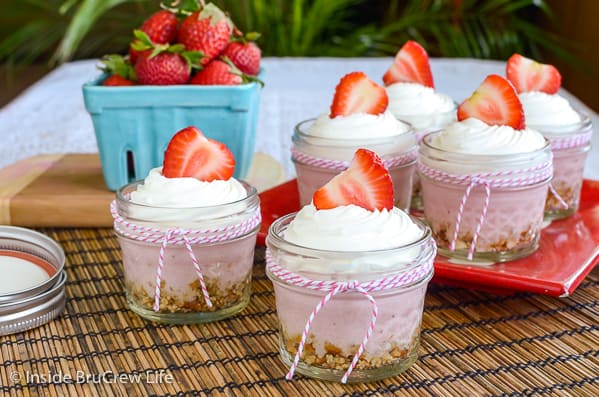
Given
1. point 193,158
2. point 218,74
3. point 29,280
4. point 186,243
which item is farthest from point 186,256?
point 218,74

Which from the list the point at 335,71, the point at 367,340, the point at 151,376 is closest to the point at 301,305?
the point at 367,340

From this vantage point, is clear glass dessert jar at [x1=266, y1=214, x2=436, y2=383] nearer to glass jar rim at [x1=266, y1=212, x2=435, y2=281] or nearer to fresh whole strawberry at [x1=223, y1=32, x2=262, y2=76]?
glass jar rim at [x1=266, y1=212, x2=435, y2=281]

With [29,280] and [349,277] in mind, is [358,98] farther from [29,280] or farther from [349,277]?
[29,280]

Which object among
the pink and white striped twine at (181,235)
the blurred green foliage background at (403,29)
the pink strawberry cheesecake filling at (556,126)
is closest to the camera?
the pink and white striped twine at (181,235)

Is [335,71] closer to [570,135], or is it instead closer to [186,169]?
[570,135]

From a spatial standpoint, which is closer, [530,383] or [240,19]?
[530,383]

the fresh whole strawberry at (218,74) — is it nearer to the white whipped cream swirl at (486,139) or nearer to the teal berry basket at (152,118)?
the teal berry basket at (152,118)

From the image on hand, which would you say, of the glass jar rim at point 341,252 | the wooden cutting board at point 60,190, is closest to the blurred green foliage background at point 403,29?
the wooden cutting board at point 60,190
